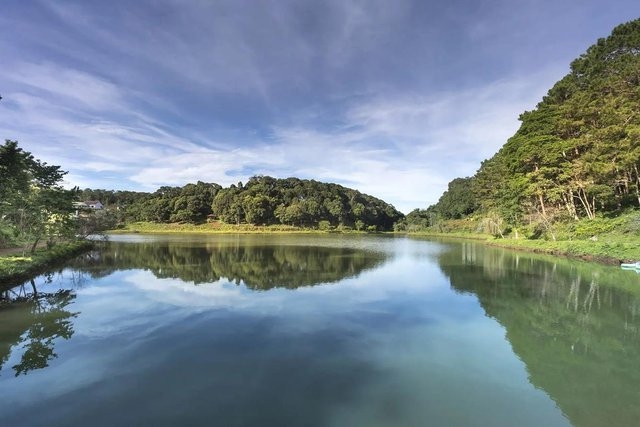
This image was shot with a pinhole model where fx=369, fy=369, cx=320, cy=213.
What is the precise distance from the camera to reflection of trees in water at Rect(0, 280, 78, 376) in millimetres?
7449

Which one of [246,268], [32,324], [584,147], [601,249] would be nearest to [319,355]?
[32,324]

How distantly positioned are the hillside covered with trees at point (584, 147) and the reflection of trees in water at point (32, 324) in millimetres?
29317

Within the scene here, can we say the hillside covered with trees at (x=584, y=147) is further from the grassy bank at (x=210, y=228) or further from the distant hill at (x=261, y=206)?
the distant hill at (x=261, y=206)

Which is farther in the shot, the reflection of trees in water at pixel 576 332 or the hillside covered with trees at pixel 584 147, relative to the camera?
the hillside covered with trees at pixel 584 147

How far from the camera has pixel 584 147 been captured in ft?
94.8

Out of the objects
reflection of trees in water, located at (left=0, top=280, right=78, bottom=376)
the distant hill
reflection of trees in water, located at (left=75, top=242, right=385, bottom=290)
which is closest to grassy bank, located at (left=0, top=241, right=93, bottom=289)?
reflection of trees in water, located at (left=0, top=280, right=78, bottom=376)

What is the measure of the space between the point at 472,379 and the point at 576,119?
100ft

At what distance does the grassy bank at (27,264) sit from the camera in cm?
1408

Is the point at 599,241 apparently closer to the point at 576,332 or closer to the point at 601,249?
the point at 601,249

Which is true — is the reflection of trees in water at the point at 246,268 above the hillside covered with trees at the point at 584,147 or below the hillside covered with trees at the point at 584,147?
below

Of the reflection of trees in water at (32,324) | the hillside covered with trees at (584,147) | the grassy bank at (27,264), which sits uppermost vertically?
the hillside covered with trees at (584,147)

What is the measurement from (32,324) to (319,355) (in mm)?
7940

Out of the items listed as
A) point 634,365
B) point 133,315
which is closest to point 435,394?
point 634,365

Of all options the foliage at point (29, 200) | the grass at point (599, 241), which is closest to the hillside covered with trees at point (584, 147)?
the grass at point (599, 241)
